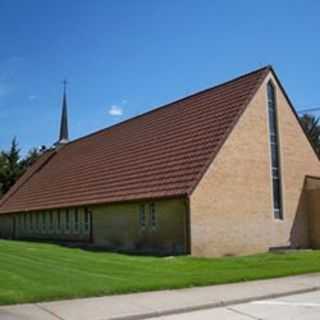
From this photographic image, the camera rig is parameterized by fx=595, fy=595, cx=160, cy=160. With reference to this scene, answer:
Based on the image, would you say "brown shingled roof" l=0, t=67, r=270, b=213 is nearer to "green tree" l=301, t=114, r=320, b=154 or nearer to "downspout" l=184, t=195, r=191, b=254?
"downspout" l=184, t=195, r=191, b=254

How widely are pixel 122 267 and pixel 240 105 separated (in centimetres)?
1146

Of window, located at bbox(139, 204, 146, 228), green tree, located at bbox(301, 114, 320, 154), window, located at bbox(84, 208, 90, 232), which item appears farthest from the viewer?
green tree, located at bbox(301, 114, 320, 154)

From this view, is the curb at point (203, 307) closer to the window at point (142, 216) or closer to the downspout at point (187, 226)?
the downspout at point (187, 226)

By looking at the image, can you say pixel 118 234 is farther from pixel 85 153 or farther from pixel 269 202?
pixel 85 153

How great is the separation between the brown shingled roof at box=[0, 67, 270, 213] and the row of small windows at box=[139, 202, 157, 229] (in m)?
0.67

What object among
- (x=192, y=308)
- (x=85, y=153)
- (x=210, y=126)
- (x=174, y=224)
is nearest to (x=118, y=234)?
(x=174, y=224)

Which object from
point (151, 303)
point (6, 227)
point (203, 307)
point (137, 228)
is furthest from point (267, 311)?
point (6, 227)

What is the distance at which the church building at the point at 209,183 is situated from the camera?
24.7 meters

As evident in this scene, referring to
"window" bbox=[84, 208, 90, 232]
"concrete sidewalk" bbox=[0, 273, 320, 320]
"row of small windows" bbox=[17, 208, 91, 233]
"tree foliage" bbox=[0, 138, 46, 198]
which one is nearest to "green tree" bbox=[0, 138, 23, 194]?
"tree foliage" bbox=[0, 138, 46, 198]

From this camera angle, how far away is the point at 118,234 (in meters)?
28.8

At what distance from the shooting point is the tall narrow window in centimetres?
2794

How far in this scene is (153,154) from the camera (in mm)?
29812

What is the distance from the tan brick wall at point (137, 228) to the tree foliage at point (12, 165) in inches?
1446

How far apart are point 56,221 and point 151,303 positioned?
25.0m
